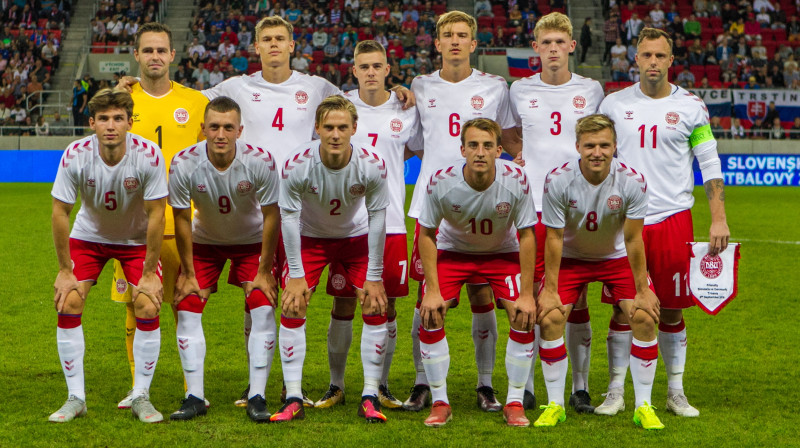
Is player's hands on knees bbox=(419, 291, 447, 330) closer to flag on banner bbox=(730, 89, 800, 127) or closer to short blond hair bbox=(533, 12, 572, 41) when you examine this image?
short blond hair bbox=(533, 12, 572, 41)

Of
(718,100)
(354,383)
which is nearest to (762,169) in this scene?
(718,100)

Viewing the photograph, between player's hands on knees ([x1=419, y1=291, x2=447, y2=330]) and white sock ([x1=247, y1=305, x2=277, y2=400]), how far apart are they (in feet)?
3.12

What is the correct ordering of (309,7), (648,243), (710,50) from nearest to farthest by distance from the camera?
(648,243), (710,50), (309,7)

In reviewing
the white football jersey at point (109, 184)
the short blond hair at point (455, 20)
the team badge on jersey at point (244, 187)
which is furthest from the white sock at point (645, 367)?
the white football jersey at point (109, 184)

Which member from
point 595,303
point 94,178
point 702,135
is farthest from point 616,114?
point 595,303

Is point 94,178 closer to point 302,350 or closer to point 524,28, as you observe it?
point 302,350

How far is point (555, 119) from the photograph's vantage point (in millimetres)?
5859

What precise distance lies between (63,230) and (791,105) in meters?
22.7

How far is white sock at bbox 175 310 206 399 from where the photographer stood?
17.5 ft

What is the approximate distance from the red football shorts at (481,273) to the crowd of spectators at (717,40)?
814 inches

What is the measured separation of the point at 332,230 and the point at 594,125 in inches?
67.1

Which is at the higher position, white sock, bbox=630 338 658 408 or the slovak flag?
the slovak flag

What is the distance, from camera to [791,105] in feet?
78.4

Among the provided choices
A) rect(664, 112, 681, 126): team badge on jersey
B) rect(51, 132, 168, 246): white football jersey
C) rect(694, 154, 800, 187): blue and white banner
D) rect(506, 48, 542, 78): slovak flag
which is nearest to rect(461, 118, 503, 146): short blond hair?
rect(664, 112, 681, 126): team badge on jersey
